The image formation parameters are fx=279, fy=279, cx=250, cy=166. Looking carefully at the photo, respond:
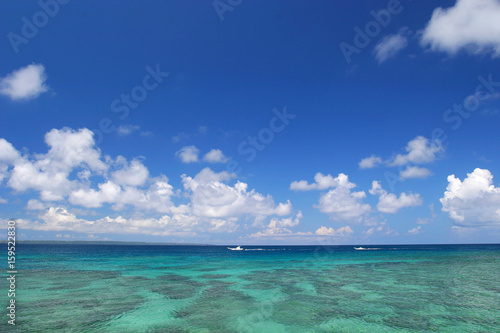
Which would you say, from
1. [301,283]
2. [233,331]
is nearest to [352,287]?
[301,283]

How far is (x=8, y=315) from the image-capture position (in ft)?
58.8

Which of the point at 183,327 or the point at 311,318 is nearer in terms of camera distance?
the point at 183,327

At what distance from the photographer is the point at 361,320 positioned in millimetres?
17234

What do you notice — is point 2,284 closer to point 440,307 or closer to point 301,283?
point 301,283

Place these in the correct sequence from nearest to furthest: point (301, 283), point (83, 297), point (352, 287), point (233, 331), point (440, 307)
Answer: point (233, 331)
point (440, 307)
point (83, 297)
point (352, 287)
point (301, 283)

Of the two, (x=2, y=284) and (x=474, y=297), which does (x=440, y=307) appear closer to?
(x=474, y=297)

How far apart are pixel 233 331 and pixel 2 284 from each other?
2832 cm

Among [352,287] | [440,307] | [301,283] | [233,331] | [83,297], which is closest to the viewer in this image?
[233,331]

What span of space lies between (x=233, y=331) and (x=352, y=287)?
56.2 ft

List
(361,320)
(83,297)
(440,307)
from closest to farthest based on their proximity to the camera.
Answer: (361,320) → (440,307) → (83,297)

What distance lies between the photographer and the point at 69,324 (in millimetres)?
16312

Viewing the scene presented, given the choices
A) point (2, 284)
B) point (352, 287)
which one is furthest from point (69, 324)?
point (352, 287)

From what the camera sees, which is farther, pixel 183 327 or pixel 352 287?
pixel 352 287

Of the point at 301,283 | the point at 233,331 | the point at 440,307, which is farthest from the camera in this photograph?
the point at 301,283
